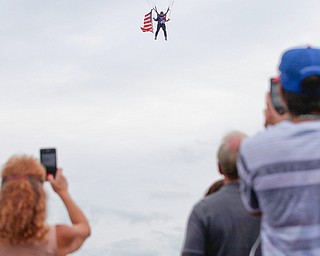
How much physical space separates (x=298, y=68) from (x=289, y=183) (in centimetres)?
62

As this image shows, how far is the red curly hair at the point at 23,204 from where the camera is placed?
4258mm

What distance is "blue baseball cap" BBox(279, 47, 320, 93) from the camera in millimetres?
3070

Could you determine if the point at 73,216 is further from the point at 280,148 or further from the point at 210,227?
the point at 280,148

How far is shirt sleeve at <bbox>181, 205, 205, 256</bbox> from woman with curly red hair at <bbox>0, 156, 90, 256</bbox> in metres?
0.80

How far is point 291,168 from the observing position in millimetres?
2949

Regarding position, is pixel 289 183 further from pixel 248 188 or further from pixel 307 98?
pixel 307 98

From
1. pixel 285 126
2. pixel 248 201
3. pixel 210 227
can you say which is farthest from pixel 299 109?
pixel 210 227

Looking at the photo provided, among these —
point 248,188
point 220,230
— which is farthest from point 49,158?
point 248,188

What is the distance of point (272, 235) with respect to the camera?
3029 mm

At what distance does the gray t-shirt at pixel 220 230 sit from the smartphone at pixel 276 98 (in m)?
1.69

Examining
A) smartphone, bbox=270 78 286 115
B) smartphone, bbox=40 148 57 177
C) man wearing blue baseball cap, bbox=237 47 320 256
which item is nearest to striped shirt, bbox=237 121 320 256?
man wearing blue baseball cap, bbox=237 47 320 256

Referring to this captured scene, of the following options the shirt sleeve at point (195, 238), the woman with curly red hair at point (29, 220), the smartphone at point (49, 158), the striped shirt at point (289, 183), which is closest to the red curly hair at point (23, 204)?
the woman with curly red hair at point (29, 220)

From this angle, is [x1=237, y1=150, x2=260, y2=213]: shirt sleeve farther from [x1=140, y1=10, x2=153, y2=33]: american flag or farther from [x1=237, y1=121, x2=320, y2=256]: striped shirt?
[x1=140, y1=10, x2=153, y2=33]: american flag

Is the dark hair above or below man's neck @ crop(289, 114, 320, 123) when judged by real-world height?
above
